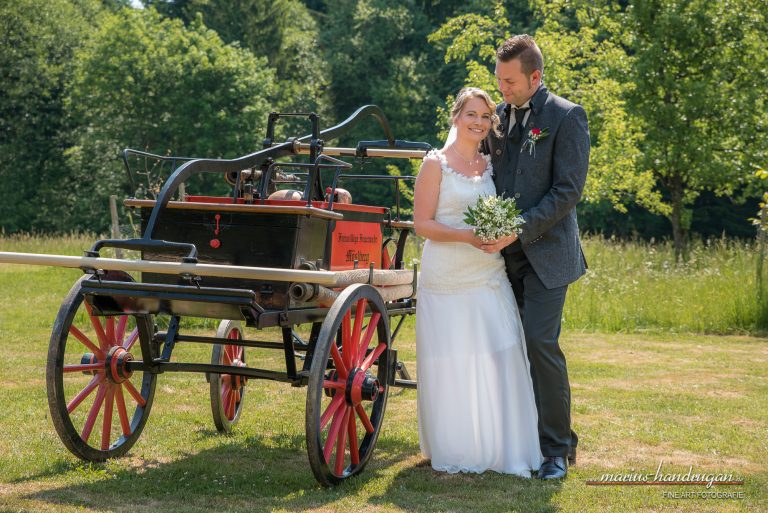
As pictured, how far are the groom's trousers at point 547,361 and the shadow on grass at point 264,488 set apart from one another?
0.34m

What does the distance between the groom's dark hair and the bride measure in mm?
257

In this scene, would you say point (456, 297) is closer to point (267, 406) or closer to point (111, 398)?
point (111, 398)

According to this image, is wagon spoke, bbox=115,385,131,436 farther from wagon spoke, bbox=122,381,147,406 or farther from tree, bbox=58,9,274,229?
tree, bbox=58,9,274,229

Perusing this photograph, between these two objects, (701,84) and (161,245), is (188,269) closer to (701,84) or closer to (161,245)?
(161,245)

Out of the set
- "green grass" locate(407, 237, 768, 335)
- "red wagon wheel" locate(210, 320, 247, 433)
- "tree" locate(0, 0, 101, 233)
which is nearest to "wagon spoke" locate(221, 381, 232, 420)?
"red wagon wheel" locate(210, 320, 247, 433)

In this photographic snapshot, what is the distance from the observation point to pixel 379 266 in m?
6.47

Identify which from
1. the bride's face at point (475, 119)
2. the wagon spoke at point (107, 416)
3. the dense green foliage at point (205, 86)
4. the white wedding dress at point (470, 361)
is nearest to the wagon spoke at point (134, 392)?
the wagon spoke at point (107, 416)

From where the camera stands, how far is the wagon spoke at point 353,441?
529 cm

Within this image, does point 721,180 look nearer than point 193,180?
Yes

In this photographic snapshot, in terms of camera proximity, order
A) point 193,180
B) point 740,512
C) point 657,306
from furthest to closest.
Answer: point 193,180
point 657,306
point 740,512

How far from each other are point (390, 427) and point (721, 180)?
43.8 ft

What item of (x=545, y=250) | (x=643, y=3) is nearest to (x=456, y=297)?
(x=545, y=250)

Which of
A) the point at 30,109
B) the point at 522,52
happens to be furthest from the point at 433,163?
the point at 30,109

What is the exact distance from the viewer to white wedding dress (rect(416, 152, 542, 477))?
18.0 feet
